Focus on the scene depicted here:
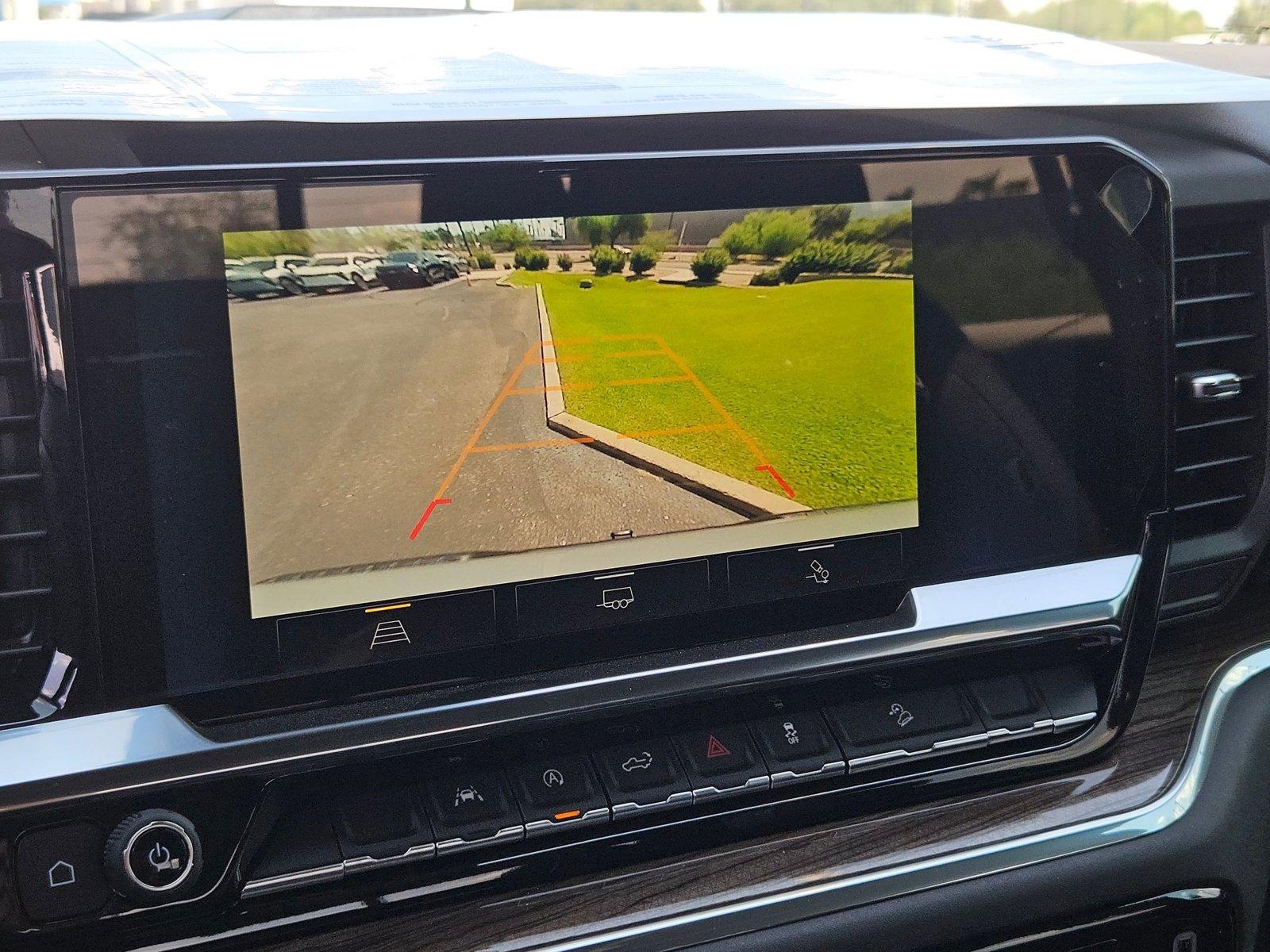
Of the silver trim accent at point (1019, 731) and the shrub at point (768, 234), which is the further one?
the silver trim accent at point (1019, 731)

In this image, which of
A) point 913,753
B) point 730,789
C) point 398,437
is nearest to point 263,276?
point 398,437

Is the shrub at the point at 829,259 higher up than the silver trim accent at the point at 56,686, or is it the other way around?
the shrub at the point at 829,259

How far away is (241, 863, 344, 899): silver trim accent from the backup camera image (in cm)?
21

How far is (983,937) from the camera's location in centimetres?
107

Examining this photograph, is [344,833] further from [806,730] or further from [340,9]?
[340,9]

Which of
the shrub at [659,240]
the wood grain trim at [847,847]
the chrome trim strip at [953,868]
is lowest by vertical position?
the chrome trim strip at [953,868]

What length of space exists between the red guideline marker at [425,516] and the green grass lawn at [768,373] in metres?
0.13

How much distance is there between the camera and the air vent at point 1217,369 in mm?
1164

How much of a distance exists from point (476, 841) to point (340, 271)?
47 cm

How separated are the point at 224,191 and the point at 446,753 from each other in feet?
1.56

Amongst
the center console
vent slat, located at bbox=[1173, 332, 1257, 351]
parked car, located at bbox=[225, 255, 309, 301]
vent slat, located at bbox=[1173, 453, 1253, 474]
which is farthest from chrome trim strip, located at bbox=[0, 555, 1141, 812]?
parked car, located at bbox=[225, 255, 309, 301]

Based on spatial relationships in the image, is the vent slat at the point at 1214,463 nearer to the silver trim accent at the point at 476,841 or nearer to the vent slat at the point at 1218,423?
the vent slat at the point at 1218,423

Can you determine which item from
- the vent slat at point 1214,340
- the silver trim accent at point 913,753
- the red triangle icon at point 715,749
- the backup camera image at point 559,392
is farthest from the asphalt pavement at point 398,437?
the vent slat at point 1214,340

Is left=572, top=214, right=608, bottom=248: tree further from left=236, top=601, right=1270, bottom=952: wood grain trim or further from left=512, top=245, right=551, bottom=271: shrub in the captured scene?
left=236, top=601, right=1270, bottom=952: wood grain trim
